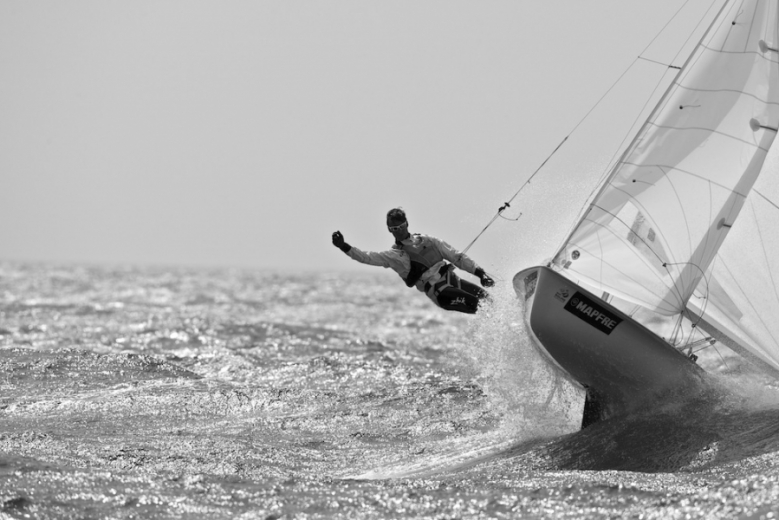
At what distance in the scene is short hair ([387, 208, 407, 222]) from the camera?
9.38m

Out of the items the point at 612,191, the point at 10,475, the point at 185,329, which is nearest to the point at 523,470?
the point at 612,191

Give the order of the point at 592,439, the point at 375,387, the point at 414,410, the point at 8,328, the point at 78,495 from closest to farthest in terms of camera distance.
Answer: the point at 78,495 → the point at 592,439 → the point at 414,410 → the point at 375,387 → the point at 8,328

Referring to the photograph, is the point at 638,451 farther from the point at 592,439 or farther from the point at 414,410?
the point at 414,410

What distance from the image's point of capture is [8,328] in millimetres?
17953

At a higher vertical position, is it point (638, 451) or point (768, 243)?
point (768, 243)

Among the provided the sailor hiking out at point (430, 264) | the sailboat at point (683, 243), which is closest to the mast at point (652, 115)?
the sailboat at point (683, 243)

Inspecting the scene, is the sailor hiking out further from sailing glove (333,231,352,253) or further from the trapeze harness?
sailing glove (333,231,352,253)

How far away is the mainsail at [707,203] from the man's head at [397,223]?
193 centimetres

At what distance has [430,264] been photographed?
31.1ft

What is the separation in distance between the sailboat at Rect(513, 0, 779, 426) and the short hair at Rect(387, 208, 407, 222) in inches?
65.1

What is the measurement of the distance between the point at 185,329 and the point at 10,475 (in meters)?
12.0

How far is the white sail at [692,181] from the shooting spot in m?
7.75

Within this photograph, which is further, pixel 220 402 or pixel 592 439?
pixel 220 402

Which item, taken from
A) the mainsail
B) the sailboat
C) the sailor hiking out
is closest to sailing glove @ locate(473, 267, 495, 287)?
the sailor hiking out
